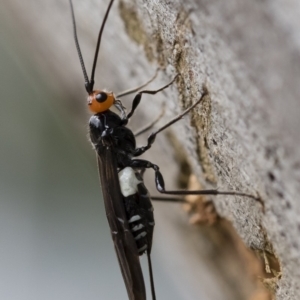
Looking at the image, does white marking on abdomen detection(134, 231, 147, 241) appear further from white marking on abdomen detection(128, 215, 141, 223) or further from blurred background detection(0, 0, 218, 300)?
blurred background detection(0, 0, 218, 300)

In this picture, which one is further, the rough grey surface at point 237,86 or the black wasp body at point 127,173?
the black wasp body at point 127,173

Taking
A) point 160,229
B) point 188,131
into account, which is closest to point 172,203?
point 160,229

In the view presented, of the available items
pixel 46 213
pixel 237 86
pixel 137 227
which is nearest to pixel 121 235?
pixel 137 227

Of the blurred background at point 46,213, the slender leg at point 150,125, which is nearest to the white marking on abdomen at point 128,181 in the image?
the slender leg at point 150,125

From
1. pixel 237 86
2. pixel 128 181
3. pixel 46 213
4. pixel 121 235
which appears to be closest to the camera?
pixel 237 86

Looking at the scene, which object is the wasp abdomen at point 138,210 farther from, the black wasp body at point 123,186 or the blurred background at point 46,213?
the blurred background at point 46,213

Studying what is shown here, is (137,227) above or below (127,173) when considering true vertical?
below

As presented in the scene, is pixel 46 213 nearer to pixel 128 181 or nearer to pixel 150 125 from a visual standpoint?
pixel 150 125
